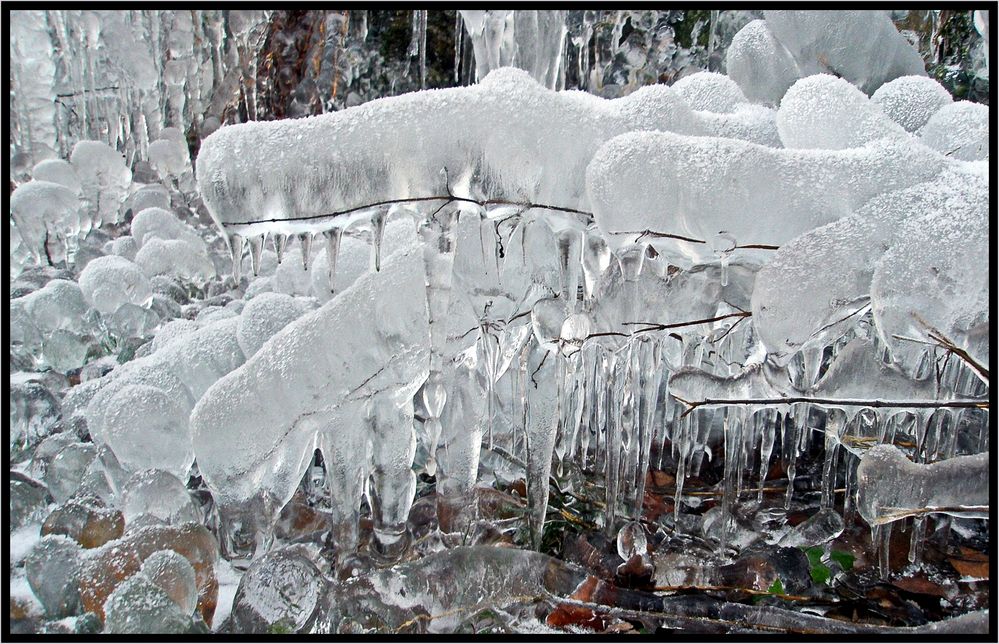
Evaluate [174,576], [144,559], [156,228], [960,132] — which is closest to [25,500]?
[144,559]

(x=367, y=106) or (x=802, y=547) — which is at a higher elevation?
(x=367, y=106)

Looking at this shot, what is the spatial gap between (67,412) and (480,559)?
2.30 metres

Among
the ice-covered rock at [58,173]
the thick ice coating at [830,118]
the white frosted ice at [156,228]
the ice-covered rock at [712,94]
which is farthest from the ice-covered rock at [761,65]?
the ice-covered rock at [58,173]

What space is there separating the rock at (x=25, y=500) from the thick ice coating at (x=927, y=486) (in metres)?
2.84

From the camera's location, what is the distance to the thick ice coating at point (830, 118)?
1.84 metres

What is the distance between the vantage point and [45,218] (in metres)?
6.04

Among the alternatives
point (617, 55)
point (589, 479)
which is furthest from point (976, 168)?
point (617, 55)

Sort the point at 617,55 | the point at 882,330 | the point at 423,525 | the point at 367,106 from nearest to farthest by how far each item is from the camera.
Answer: the point at 882,330
the point at 367,106
the point at 423,525
the point at 617,55

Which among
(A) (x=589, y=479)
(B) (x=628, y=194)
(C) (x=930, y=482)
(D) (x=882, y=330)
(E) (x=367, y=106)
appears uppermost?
(E) (x=367, y=106)

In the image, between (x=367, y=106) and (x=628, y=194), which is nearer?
(x=628, y=194)

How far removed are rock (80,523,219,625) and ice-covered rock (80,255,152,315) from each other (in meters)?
2.80

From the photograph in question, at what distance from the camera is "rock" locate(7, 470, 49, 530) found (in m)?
2.59

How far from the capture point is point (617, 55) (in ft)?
23.4

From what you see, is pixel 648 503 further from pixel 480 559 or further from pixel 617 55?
pixel 617 55
